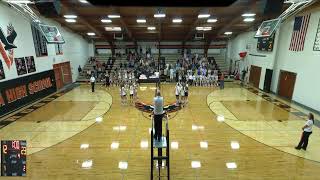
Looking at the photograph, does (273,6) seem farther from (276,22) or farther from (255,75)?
(255,75)

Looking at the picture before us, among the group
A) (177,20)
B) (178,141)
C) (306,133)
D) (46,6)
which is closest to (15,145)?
(178,141)

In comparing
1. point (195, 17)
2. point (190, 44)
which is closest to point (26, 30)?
point (195, 17)

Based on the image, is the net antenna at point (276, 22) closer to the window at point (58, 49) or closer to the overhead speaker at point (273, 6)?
the overhead speaker at point (273, 6)

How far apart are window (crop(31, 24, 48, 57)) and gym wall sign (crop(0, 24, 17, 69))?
7.13ft

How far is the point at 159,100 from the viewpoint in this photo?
6.50m

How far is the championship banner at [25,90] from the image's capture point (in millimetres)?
11764

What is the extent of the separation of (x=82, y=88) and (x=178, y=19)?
978cm

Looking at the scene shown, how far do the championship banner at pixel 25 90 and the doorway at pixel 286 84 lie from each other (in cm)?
1648

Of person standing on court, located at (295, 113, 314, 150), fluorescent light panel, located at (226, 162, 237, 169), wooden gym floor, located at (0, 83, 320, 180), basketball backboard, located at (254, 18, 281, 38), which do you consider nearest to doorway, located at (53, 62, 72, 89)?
wooden gym floor, located at (0, 83, 320, 180)

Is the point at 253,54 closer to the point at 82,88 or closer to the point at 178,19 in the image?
the point at 178,19

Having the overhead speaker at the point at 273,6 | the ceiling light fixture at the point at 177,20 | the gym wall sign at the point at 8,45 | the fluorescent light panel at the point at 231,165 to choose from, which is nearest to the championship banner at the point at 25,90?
the gym wall sign at the point at 8,45

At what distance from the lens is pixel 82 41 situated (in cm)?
2475

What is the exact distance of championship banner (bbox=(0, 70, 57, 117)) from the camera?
1176cm

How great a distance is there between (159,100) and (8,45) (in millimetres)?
9907
